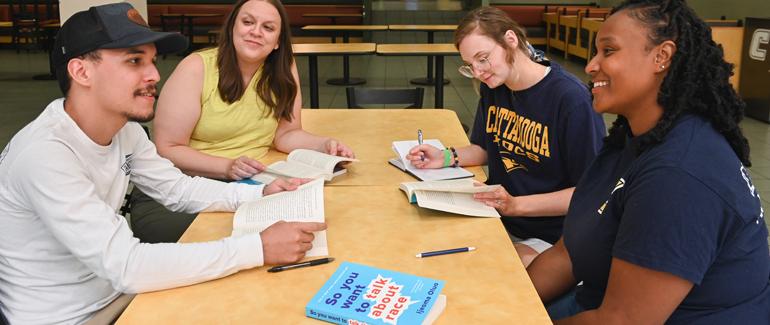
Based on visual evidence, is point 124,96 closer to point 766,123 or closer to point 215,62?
point 215,62

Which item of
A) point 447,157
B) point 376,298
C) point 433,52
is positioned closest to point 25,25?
point 433,52

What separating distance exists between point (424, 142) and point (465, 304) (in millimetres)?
1390

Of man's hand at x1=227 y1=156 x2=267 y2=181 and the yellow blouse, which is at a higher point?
the yellow blouse

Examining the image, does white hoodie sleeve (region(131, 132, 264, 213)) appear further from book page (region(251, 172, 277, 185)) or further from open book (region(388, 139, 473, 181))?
open book (region(388, 139, 473, 181))

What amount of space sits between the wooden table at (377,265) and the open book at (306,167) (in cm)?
13

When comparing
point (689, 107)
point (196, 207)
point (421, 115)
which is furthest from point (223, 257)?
point (421, 115)

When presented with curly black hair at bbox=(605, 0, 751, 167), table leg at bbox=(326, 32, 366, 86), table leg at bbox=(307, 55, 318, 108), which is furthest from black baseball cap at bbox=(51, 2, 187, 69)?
table leg at bbox=(326, 32, 366, 86)

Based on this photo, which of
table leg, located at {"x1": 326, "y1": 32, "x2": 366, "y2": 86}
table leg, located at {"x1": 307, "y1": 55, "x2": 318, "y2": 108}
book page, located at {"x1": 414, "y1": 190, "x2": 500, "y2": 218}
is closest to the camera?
book page, located at {"x1": 414, "y1": 190, "x2": 500, "y2": 218}

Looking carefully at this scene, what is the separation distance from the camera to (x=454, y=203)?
1966mm

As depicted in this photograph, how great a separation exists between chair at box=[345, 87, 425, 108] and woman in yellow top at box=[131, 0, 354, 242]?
1154mm

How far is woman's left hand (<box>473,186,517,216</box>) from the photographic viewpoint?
2.00 m

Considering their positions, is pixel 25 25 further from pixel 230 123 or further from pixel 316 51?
pixel 230 123

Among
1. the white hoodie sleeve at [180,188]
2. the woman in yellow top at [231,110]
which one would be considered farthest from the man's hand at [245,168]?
the white hoodie sleeve at [180,188]

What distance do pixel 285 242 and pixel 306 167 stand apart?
32.2 inches
